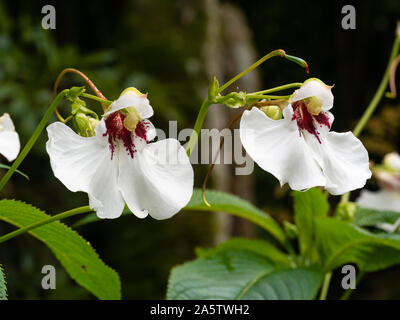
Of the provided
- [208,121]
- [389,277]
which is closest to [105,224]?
[208,121]

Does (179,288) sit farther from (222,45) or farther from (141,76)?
(222,45)

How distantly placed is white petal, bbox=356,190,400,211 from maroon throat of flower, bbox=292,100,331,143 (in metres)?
0.40

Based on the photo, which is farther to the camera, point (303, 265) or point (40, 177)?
point (40, 177)

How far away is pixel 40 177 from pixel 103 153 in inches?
62.4

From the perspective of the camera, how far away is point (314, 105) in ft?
1.45

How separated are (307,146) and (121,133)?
0.16 metres

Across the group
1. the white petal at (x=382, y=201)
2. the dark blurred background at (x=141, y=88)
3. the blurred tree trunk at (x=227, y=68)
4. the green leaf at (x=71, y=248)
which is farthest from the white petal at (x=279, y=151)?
the blurred tree trunk at (x=227, y=68)

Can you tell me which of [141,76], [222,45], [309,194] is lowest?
[309,194]

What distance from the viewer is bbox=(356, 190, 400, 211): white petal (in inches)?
31.9

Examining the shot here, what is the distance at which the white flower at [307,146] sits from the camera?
41cm

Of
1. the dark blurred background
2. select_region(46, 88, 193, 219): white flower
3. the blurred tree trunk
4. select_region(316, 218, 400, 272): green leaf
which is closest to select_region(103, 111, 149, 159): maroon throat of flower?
select_region(46, 88, 193, 219): white flower

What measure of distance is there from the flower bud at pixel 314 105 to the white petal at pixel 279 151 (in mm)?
32

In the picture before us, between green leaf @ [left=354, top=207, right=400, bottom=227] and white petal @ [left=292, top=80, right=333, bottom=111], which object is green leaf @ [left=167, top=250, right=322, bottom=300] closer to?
green leaf @ [left=354, top=207, right=400, bottom=227]

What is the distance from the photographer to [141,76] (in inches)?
67.5
